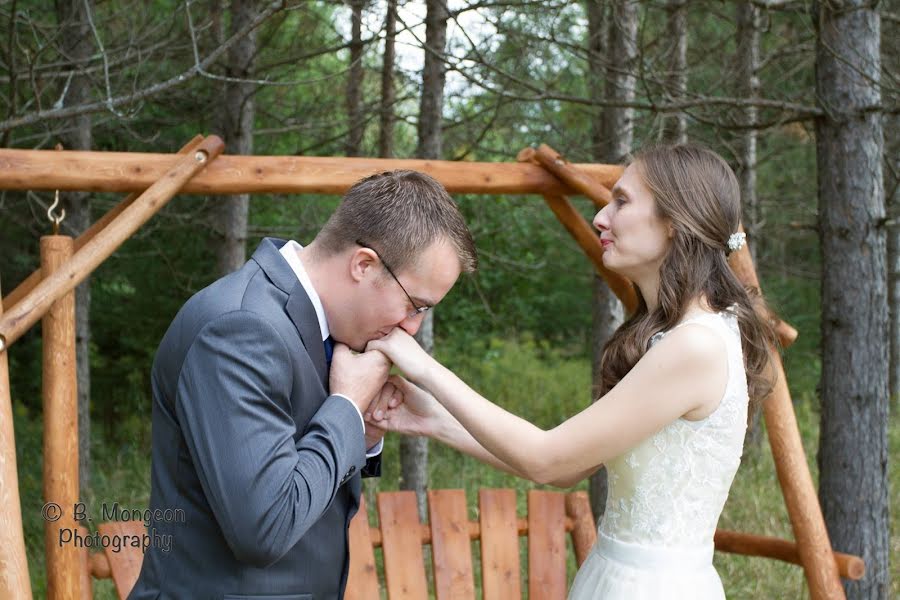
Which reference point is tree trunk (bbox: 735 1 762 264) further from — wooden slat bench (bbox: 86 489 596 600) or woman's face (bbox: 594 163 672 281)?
woman's face (bbox: 594 163 672 281)

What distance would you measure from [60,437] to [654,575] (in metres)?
1.96

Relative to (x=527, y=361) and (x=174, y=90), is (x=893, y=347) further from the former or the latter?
(x=174, y=90)

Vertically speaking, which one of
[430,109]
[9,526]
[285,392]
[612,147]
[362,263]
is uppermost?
[430,109]

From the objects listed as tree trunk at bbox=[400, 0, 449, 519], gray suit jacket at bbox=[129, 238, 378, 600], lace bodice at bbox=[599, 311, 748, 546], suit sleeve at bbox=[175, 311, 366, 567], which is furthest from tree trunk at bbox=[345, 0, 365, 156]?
suit sleeve at bbox=[175, 311, 366, 567]

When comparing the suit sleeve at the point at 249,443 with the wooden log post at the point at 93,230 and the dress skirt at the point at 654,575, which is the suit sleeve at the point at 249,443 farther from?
the wooden log post at the point at 93,230

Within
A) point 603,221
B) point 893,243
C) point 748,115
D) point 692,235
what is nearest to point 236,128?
point 748,115

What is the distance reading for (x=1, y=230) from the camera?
808cm

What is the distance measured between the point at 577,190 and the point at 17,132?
4.60 meters

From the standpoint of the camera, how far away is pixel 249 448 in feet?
6.12

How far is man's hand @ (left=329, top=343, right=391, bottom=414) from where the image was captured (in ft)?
7.29

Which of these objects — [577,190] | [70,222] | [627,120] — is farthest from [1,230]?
[577,190]

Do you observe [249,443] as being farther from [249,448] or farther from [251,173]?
[251,173]

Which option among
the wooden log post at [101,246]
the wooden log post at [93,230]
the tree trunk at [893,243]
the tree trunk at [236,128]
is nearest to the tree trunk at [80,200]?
→ the tree trunk at [236,128]

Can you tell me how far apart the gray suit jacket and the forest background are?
1.73 metres
